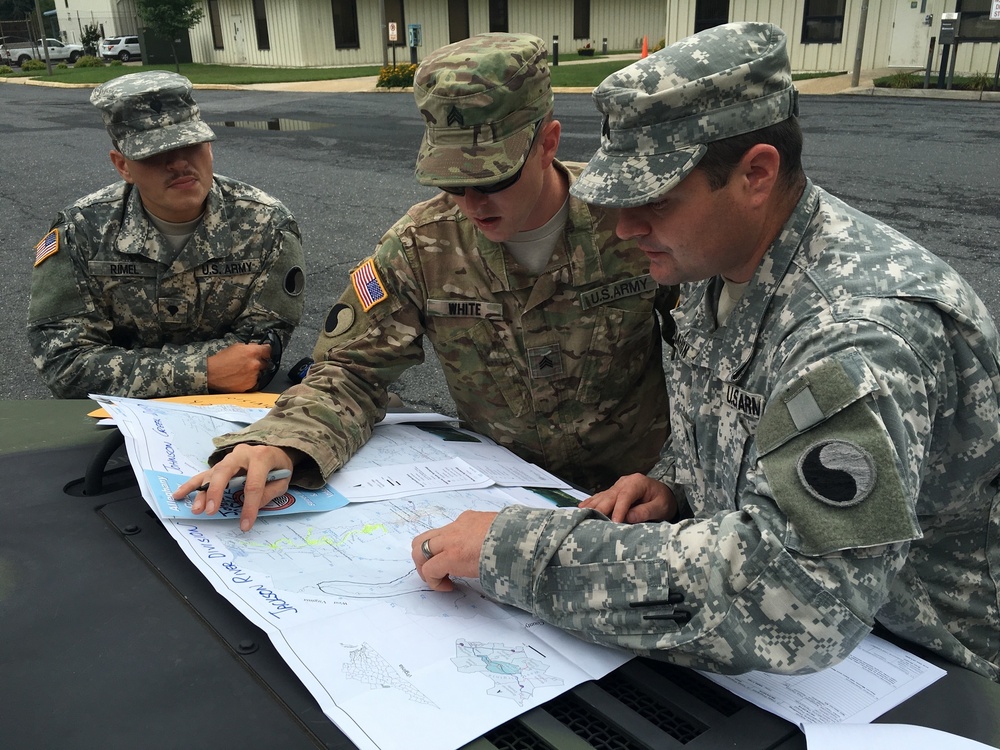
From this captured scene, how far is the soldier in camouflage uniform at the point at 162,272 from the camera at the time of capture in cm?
232

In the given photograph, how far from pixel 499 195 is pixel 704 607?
0.93 meters

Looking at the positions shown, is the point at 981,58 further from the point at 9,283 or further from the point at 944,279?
the point at 944,279

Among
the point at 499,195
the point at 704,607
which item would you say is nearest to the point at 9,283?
the point at 499,195

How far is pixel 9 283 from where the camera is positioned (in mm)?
5340

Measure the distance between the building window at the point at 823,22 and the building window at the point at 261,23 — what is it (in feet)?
52.0

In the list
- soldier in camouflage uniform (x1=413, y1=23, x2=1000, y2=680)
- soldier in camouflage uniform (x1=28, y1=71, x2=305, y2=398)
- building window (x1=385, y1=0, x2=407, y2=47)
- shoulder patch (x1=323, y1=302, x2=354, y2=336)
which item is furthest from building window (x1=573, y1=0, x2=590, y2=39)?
soldier in camouflage uniform (x1=413, y1=23, x2=1000, y2=680)

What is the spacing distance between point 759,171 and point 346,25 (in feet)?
92.5

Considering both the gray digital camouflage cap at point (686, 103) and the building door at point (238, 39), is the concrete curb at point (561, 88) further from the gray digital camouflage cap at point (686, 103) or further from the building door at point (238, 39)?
the gray digital camouflage cap at point (686, 103)

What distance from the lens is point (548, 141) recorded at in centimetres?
181

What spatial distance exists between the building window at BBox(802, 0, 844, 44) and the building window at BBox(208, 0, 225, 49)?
18880mm

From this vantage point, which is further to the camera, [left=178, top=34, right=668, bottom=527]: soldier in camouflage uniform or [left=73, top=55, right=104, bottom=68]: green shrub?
[left=73, top=55, right=104, bottom=68]: green shrub

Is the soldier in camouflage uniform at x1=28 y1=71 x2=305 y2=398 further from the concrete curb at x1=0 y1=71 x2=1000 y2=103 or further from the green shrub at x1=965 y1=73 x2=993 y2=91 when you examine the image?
the green shrub at x1=965 y1=73 x2=993 y2=91

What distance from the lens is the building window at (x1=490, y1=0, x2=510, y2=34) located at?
2848 cm

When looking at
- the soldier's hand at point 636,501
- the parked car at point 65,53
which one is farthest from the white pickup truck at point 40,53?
the soldier's hand at point 636,501
